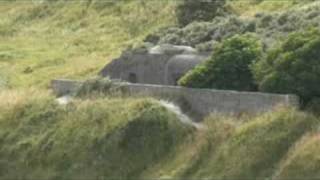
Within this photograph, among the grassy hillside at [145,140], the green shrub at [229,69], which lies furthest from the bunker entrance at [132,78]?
the green shrub at [229,69]

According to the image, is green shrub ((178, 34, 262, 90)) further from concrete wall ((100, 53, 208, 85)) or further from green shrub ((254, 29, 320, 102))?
concrete wall ((100, 53, 208, 85))

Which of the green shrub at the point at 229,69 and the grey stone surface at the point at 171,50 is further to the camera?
the grey stone surface at the point at 171,50

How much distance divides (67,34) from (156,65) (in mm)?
19731

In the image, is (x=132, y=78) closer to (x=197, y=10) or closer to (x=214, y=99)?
(x=214, y=99)

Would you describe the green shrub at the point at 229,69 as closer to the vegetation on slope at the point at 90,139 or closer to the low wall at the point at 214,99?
the low wall at the point at 214,99

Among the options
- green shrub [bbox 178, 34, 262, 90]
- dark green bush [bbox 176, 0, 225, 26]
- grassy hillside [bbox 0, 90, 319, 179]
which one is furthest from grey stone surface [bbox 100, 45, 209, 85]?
dark green bush [bbox 176, 0, 225, 26]

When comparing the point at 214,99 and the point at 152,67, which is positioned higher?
the point at 152,67

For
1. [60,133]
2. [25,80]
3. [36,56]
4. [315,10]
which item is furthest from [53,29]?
[60,133]

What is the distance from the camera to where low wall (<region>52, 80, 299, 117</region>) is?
76.1 feet

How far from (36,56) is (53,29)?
7.33 meters

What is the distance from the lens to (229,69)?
26.1 m

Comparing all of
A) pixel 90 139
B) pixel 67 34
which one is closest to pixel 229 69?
pixel 90 139

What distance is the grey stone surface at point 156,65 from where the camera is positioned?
29.5 m

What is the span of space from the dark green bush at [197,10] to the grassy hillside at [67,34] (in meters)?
2.36
